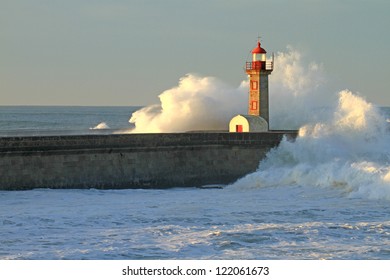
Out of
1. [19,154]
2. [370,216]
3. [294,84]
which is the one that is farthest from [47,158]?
[294,84]

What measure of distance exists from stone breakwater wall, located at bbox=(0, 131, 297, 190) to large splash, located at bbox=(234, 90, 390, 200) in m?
0.37

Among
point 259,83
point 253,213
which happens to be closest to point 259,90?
point 259,83

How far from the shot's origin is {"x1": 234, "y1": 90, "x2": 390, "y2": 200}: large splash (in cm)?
1574

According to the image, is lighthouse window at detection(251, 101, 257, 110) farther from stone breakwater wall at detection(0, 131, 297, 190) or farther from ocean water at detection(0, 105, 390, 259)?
stone breakwater wall at detection(0, 131, 297, 190)

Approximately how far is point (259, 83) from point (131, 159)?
15.5 feet

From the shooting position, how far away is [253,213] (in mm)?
12852

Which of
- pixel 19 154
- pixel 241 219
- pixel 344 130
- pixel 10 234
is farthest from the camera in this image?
pixel 344 130

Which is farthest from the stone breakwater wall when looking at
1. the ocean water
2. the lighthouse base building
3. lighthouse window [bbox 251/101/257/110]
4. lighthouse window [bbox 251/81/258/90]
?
lighthouse window [bbox 251/81/258/90]

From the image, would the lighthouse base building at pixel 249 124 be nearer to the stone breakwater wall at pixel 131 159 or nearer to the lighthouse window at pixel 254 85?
the lighthouse window at pixel 254 85

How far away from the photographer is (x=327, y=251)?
9914 mm

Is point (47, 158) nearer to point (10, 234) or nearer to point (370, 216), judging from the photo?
point (10, 234)

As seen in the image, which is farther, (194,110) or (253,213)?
(194,110)

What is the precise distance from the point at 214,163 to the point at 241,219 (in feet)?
15.7

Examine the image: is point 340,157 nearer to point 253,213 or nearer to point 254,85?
point 254,85
